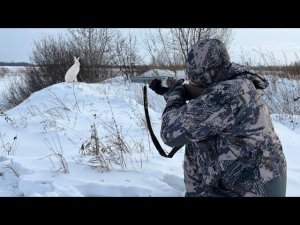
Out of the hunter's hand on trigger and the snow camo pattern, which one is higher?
the hunter's hand on trigger

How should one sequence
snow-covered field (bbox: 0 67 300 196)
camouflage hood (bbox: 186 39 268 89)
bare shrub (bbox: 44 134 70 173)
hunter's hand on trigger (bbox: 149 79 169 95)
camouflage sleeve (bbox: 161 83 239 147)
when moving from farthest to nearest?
bare shrub (bbox: 44 134 70 173) → snow-covered field (bbox: 0 67 300 196) → hunter's hand on trigger (bbox: 149 79 169 95) → camouflage hood (bbox: 186 39 268 89) → camouflage sleeve (bbox: 161 83 239 147)

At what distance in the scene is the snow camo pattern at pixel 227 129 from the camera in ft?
6.59

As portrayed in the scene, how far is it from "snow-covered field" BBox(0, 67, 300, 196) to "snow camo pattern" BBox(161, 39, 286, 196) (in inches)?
37.6

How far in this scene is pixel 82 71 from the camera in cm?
1512

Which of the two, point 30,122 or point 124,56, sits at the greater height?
point 124,56

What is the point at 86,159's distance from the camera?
3943 mm

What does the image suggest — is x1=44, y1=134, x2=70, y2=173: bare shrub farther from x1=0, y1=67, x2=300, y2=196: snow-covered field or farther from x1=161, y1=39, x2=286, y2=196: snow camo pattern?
x1=161, y1=39, x2=286, y2=196: snow camo pattern

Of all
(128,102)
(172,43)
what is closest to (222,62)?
(128,102)

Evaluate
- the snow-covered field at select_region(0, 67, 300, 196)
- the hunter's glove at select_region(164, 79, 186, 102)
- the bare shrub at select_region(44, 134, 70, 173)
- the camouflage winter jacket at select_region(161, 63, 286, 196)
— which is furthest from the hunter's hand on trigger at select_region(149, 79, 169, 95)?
the bare shrub at select_region(44, 134, 70, 173)

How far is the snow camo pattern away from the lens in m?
2.01

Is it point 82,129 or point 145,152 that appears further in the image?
point 82,129

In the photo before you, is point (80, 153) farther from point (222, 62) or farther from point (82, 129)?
point (222, 62)

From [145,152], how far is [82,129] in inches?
60.5
